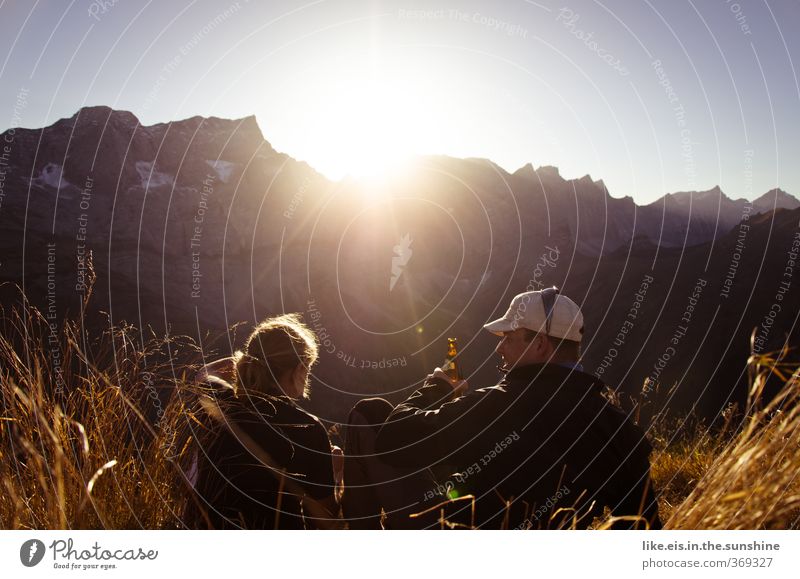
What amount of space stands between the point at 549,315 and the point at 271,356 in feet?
5.20

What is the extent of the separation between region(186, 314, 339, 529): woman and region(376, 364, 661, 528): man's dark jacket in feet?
1.62

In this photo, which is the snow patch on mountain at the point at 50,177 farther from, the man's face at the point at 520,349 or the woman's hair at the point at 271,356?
the man's face at the point at 520,349

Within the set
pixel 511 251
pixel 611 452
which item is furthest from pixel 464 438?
pixel 511 251

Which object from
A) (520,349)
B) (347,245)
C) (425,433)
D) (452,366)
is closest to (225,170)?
(347,245)

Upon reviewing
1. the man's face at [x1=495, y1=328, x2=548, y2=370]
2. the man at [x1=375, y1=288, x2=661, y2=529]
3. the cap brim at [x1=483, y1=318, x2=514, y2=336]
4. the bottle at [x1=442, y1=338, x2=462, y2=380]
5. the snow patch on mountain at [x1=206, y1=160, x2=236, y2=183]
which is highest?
the snow patch on mountain at [x1=206, y1=160, x2=236, y2=183]

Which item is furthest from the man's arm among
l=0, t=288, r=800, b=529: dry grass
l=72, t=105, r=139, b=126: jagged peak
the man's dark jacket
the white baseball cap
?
l=72, t=105, r=139, b=126: jagged peak

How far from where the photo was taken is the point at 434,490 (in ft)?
9.61

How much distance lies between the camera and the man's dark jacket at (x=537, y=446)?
264 cm

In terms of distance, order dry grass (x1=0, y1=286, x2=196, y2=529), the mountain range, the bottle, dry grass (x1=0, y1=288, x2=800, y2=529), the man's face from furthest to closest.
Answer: the mountain range < the bottle < the man's face < dry grass (x1=0, y1=286, x2=196, y2=529) < dry grass (x1=0, y1=288, x2=800, y2=529)

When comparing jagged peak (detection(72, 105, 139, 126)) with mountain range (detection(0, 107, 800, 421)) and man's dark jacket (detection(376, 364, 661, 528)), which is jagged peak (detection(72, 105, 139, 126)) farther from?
man's dark jacket (detection(376, 364, 661, 528))

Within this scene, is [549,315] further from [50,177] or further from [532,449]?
[50,177]

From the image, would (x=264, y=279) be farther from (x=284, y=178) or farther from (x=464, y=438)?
(x=464, y=438)

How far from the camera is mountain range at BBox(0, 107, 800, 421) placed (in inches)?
2500
